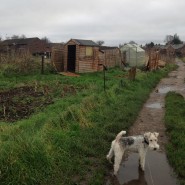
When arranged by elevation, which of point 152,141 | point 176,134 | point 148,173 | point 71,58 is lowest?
point 148,173

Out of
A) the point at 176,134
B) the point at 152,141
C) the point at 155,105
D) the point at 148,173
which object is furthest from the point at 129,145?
the point at 155,105

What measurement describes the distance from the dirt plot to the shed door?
902cm

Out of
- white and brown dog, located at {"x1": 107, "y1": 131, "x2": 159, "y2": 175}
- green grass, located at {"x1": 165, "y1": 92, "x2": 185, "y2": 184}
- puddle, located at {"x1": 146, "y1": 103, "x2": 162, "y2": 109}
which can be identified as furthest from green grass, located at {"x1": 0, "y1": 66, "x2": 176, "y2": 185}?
puddle, located at {"x1": 146, "y1": 103, "x2": 162, "y2": 109}

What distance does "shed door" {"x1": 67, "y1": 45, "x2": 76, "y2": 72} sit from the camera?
81.4 feet

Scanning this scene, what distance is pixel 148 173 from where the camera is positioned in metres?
6.47

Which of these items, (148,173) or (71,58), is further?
(71,58)

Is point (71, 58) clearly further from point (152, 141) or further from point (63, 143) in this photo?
point (152, 141)

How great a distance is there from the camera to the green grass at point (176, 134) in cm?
672

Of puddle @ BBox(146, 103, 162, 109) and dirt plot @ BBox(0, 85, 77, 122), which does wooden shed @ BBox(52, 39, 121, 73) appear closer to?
dirt plot @ BBox(0, 85, 77, 122)

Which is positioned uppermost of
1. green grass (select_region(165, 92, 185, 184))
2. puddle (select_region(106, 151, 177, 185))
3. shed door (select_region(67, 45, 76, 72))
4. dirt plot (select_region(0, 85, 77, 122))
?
shed door (select_region(67, 45, 76, 72))

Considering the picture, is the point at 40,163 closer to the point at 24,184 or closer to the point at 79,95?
the point at 24,184

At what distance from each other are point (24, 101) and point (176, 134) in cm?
647

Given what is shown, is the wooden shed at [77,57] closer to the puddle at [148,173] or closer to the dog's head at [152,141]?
the puddle at [148,173]

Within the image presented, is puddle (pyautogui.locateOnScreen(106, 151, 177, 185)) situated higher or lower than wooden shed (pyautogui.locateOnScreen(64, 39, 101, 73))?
lower
